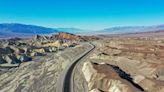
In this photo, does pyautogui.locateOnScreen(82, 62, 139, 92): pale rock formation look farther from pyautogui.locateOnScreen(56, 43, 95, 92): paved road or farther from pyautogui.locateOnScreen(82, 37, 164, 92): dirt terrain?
pyautogui.locateOnScreen(56, 43, 95, 92): paved road

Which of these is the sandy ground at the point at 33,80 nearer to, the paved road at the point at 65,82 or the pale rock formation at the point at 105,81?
the paved road at the point at 65,82

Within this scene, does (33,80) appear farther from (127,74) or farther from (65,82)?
(127,74)

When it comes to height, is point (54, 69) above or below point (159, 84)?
below

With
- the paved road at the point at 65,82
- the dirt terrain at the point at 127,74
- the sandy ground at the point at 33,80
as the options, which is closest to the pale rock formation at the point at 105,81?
the dirt terrain at the point at 127,74

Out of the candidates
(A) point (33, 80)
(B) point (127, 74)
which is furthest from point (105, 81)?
(A) point (33, 80)

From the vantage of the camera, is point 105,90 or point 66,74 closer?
point 105,90

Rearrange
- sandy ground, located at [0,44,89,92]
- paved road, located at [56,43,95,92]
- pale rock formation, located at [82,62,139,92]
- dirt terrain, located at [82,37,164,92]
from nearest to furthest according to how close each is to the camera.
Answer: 1. pale rock formation, located at [82,62,139,92]
2. dirt terrain, located at [82,37,164,92]
3. paved road, located at [56,43,95,92]
4. sandy ground, located at [0,44,89,92]

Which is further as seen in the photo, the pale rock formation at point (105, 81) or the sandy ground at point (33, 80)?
the sandy ground at point (33, 80)

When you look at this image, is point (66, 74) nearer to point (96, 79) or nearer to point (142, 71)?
point (96, 79)

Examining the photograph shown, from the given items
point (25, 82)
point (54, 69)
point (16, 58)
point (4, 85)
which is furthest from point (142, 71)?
point (16, 58)

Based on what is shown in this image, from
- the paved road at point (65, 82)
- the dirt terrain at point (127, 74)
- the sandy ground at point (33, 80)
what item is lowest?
the sandy ground at point (33, 80)

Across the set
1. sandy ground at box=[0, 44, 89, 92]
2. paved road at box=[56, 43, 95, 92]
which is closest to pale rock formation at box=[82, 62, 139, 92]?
paved road at box=[56, 43, 95, 92]
